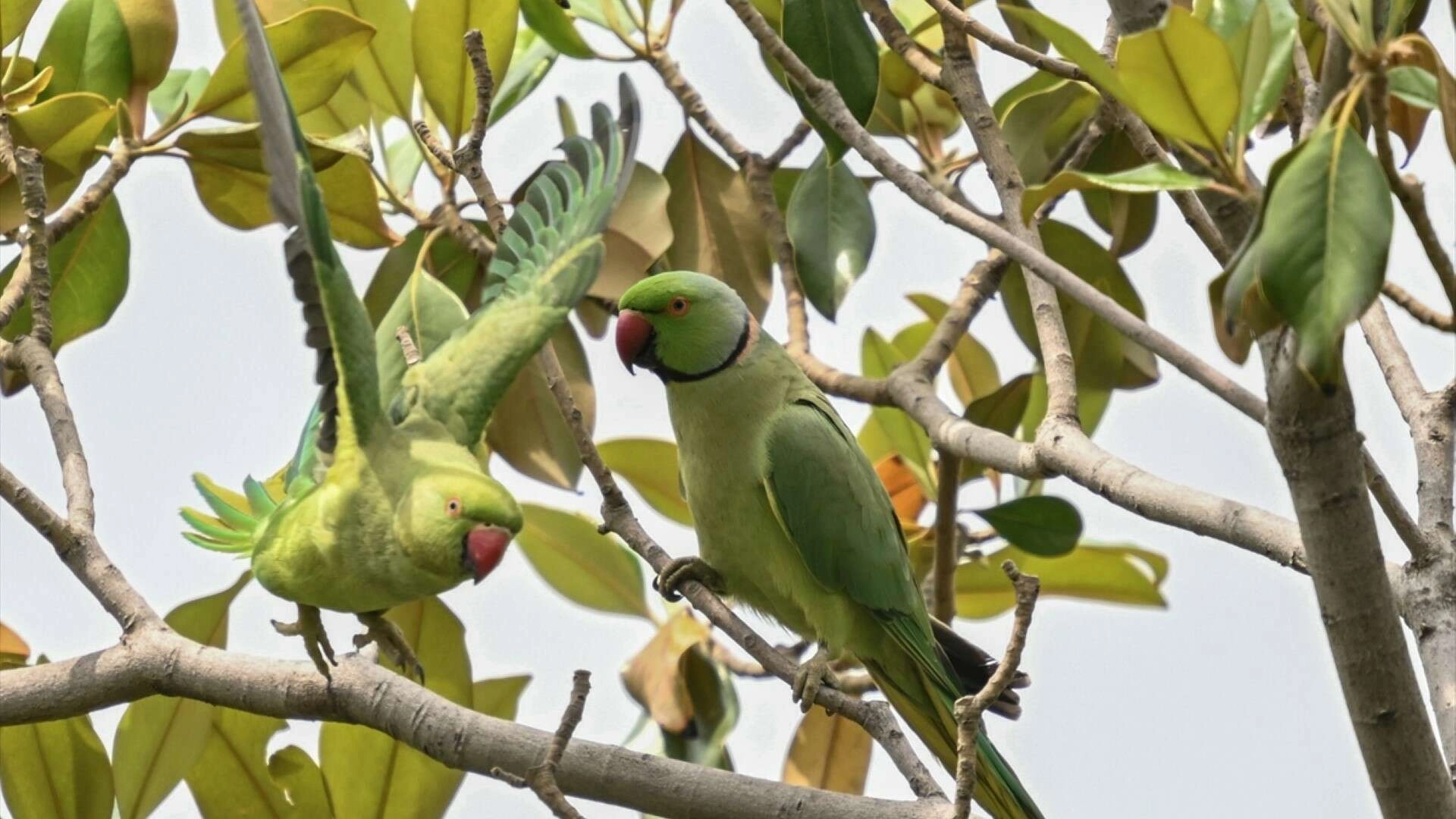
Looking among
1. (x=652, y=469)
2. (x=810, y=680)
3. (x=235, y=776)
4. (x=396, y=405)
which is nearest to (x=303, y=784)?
(x=235, y=776)

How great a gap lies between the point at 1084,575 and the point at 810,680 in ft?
2.98

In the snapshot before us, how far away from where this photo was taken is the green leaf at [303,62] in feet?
6.55

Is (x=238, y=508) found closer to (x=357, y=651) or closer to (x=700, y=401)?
(x=357, y=651)

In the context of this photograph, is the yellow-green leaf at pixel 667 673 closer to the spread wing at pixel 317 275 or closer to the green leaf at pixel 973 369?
the green leaf at pixel 973 369

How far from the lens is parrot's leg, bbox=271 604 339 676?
1.76 metres

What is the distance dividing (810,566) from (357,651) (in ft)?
2.56

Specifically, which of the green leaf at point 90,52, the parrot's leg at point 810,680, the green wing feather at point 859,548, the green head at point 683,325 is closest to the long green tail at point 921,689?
the green wing feather at point 859,548

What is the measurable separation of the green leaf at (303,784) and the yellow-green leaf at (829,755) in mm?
864

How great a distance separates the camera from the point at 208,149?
2111 millimetres

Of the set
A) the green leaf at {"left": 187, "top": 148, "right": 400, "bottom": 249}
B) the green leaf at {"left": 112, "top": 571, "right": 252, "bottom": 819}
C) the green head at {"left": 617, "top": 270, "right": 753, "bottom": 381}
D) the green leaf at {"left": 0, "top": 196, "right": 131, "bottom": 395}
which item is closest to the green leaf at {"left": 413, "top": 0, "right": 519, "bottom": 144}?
the green leaf at {"left": 187, "top": 148, "right": 400, "bottom": 249}

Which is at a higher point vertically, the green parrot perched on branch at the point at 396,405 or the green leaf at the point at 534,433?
the green leaf at the point at 534,433

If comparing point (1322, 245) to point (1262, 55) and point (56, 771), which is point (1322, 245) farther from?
point (56, 771)

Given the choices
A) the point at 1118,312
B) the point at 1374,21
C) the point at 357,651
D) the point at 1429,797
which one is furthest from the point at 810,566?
the point at 1374,21

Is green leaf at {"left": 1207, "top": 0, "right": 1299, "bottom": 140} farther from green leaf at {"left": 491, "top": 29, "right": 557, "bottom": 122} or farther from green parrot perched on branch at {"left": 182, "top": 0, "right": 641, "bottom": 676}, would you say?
green leaf at {"left": 491, "top": 29, "right": 557, "bottom": 122}
